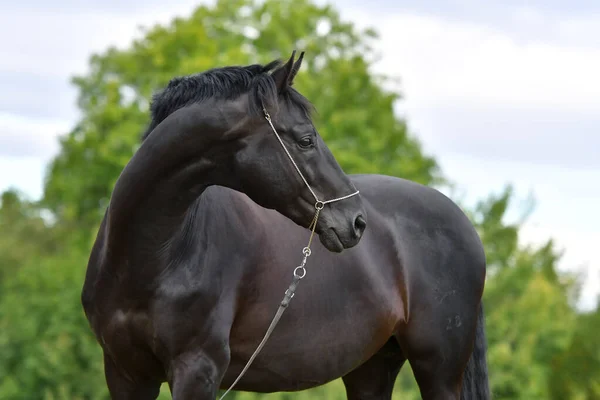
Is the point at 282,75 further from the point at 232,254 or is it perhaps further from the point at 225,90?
the point at 232,254

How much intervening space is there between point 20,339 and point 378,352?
24390 mm

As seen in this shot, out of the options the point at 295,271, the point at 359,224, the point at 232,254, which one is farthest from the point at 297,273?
the point at 359,224

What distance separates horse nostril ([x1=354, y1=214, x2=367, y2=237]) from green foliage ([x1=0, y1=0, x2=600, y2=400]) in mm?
18662

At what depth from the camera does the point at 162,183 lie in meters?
4.82

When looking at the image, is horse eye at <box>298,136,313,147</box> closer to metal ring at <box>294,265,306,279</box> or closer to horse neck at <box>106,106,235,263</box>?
horse neck at <box>106,106,235,263</box>

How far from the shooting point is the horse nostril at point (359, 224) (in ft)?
16.1

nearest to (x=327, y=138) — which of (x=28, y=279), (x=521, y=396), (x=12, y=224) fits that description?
(x=521, y=396)

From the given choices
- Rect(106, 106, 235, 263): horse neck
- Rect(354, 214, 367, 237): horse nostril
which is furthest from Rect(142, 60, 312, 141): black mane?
Rect(354, 214, 367, 237): horse nostril

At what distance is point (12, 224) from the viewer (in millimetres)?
34875

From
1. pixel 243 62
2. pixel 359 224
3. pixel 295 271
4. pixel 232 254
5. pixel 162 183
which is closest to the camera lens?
pixel 162 183

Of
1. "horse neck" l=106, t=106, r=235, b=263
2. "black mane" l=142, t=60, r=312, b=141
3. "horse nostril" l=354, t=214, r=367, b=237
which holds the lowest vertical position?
"horse nostril" l=354, t=214, r=367, b=237

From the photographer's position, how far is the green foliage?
25.6 metres

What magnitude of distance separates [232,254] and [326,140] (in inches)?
812

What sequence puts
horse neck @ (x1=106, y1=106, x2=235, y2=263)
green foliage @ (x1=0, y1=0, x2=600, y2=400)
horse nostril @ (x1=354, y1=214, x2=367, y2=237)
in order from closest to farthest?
horse neck @ (x1=106, y1=106, x2=235, y2=263)
horse nostril @ (x1=354, y1=214, x2=367, y2=237)
green foliage @ (x1=0, y1=0, x2=600, y2=400)
